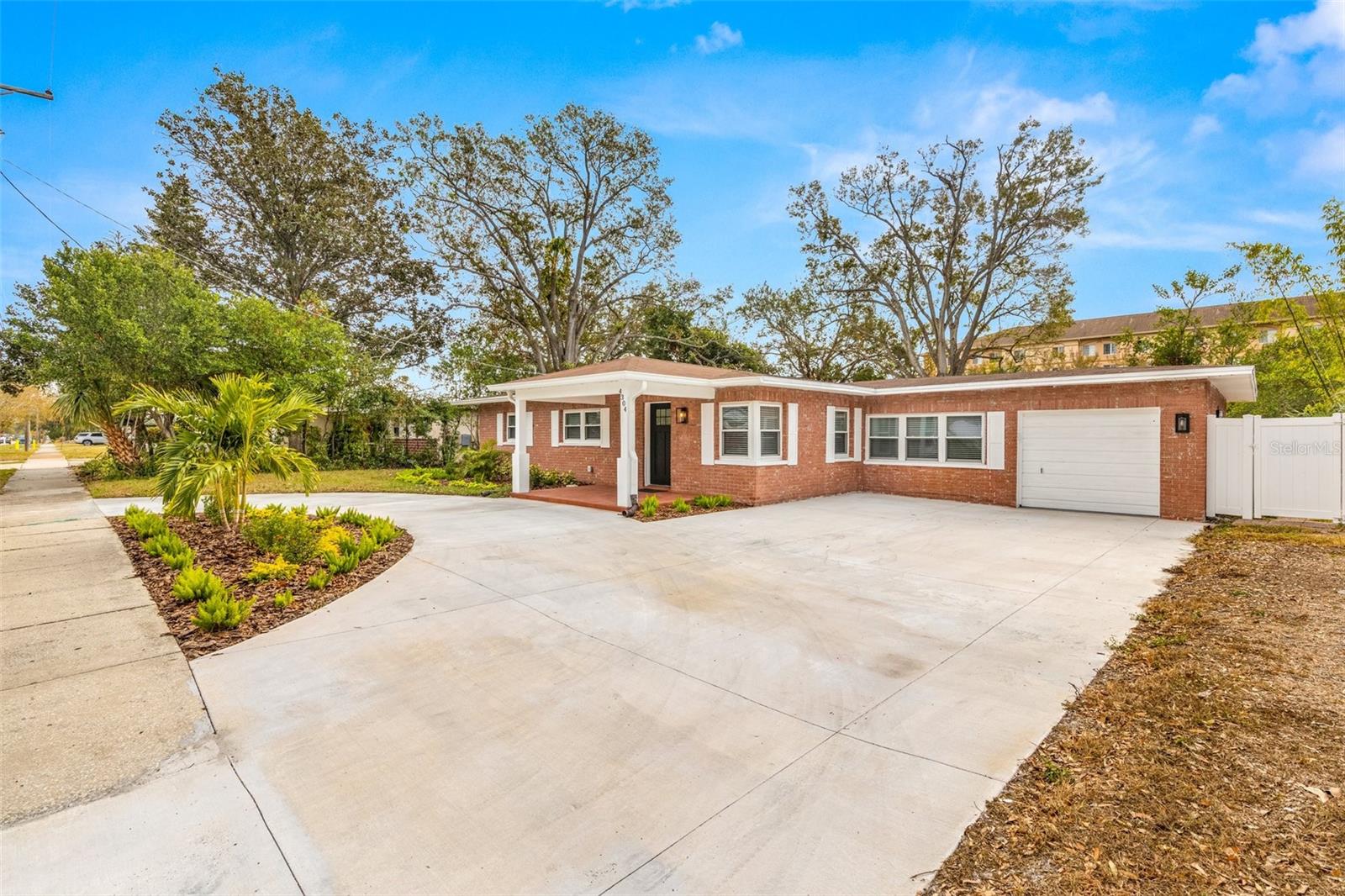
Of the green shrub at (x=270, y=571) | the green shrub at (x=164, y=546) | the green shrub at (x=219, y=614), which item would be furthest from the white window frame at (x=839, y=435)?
the green shrub at (x=164, y=546)

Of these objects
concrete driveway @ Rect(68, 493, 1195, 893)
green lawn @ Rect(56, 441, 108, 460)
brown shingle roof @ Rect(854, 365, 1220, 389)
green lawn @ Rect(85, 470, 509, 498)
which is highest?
brown shingle roof @ Rect(854, 365, 1220, 389)

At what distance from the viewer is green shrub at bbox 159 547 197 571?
5664mm

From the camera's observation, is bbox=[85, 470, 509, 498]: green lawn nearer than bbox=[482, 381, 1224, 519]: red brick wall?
No

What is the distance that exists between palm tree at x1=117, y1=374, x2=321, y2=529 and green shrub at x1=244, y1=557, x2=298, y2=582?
4.84 ft

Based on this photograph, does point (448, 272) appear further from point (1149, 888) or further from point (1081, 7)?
point (1149, 888)

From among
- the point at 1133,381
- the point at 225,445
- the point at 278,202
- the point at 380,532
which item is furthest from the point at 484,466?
the point at 278,202

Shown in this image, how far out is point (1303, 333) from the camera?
60.7ft

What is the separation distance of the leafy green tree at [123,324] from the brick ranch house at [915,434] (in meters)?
8.75

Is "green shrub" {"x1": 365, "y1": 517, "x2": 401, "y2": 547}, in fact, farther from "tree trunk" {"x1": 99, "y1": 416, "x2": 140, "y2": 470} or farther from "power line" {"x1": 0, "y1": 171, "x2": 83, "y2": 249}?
"tree trunk" {"x1": 99, "y1": 416, "x2": 140, "y2": 470}

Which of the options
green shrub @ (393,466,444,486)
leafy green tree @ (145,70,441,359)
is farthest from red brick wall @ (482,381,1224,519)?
leafy green tree @ (145,70,441,359)

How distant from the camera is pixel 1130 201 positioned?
62.9ft

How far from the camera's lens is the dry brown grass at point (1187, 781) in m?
1.95

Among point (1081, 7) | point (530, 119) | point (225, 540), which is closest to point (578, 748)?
point (225, 540)

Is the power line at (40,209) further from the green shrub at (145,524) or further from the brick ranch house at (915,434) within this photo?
the brick ranch house at (915,434)
